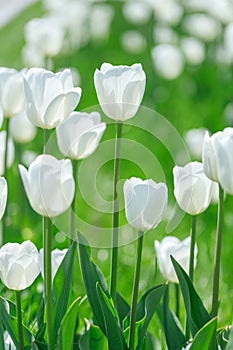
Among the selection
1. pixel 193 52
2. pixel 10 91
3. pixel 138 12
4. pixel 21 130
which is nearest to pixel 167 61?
pixel 193 52

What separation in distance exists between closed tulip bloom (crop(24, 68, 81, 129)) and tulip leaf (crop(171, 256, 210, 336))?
301 mm

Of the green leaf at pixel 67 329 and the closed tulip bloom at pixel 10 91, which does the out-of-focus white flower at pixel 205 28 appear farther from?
the green leaf at pixel 67 329

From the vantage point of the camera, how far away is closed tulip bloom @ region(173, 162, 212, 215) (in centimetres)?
134

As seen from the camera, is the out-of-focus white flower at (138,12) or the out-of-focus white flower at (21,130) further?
the out-of-focus white flower at (138,12)

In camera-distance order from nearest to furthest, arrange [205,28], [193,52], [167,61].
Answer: [167,61]
[193,52]
[205,28]

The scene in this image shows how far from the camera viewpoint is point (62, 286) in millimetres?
1375

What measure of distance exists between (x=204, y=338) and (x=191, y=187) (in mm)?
256

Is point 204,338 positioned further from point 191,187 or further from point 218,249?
point 191,187

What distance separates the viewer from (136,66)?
1.36 meters

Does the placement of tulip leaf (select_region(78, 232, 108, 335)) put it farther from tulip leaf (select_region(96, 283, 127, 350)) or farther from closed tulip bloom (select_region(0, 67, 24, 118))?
closed tulip bloom (select_region(0, 67, 24, 118))

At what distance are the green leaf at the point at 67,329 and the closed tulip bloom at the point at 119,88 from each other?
0.98 ft

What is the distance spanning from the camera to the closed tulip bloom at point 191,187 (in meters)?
1.34

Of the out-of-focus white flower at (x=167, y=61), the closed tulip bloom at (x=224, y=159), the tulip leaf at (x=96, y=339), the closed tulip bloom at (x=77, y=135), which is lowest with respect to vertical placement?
the tulip leaf at (x=96, y=339)

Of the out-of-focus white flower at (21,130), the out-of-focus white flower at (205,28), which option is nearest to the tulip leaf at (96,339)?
the out-of-focus white flower at (21,130)
